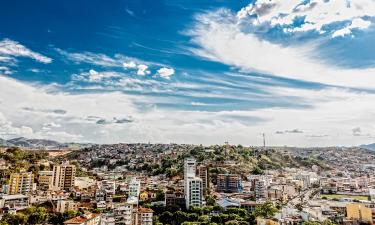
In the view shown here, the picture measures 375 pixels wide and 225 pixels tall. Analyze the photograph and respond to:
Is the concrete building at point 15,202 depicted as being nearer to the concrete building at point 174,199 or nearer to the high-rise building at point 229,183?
the concrete building at point 174,199

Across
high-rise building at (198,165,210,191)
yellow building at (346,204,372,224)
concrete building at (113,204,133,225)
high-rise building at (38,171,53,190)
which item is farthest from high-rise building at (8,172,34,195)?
yellow building at (346,204,372,224)

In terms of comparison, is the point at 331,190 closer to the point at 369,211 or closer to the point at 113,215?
the point at 369,211

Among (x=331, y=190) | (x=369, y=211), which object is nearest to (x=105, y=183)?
(x=369, y=211)

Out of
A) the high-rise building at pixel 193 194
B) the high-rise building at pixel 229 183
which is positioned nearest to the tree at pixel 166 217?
the high-rise building at pixel 193 194

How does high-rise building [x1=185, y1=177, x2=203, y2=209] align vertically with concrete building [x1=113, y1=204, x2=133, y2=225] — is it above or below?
above

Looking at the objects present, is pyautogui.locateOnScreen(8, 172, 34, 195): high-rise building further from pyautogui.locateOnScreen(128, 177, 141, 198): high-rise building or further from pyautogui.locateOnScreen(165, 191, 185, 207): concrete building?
pyautogui.locateOnScreen(165, 191, 185, 207): concrete building
